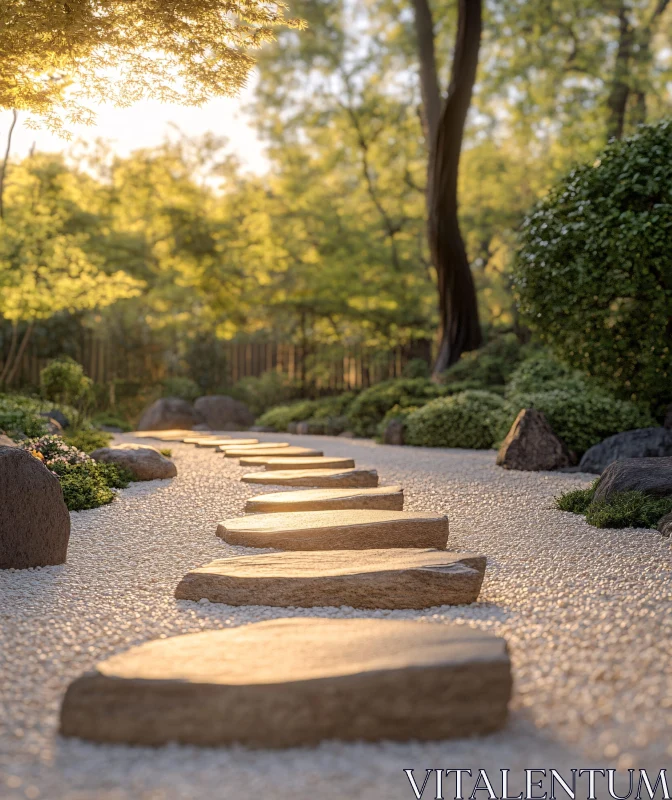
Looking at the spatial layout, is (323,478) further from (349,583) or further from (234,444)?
(234,444)

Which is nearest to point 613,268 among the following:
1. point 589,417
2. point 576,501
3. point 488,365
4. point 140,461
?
point 589,417

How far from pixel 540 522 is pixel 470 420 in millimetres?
4774

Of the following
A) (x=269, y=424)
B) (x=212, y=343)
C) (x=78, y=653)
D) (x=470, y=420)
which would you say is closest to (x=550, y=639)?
(x=78, y=653)

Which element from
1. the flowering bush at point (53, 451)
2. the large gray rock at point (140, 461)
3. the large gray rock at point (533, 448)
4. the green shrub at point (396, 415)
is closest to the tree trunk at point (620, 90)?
the green shrub at point (396, 415)

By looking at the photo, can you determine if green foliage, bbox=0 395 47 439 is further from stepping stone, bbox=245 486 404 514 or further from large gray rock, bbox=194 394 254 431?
large gray rock, bbox=194 394 254 431

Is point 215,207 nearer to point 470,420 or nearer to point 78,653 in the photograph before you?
point 470,420

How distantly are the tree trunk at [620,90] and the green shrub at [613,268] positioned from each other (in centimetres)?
821

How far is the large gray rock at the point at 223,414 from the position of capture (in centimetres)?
1284

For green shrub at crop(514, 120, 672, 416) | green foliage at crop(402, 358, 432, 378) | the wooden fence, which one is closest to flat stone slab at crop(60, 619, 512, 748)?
green shrub at crop(514, 120, 672, 416)

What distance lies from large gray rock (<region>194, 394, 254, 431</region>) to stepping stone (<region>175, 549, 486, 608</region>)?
32.6 feet

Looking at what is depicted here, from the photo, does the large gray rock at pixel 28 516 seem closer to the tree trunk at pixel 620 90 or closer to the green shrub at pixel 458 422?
the green shrub at pixel 458 422

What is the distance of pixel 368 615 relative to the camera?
107 inches

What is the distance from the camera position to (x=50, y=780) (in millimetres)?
1611

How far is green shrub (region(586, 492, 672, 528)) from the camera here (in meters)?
4.16
